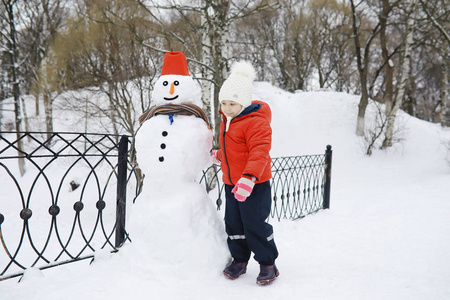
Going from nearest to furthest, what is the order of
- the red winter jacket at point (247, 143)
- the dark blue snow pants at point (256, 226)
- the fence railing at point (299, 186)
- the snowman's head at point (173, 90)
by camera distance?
the red winter jacket at point (247, 143) < the dark blue snow pants at point (256, 226) < the snowman's head at point (173, 90) < the fence railing at point (299, 186)

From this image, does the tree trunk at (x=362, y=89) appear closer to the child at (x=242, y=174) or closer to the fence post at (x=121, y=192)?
the child at (x=242, y=174)

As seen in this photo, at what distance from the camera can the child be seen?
1964 mm

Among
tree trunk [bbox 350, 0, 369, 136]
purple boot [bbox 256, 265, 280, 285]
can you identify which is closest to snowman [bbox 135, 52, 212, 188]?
purple boot [bbox 256, 265, 280, 285]

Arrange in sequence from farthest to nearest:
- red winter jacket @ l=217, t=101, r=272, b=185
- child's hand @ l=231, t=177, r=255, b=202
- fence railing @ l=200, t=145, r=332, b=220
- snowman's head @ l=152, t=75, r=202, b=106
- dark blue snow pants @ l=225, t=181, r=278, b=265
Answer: fence railing @ l=200, t=145, r=332, b=220 < snowman's head @ l=152, t=75, r=202, b=106 < dark blue snow pants @ l=225, t=181, r=278, b=265 < red winter jacket @ l=217, t=101, r=272, b=185 < child's hand @ l=231, t=177, r=255, b=202

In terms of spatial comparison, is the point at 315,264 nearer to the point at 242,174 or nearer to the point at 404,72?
the point at 242,174

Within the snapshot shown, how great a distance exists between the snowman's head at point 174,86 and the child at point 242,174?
30 cm

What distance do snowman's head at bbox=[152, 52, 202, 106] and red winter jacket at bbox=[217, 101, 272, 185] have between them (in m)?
0.39

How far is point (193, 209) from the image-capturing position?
6.77 ft

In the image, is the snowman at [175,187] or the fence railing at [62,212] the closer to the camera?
the snowman at [175,187]

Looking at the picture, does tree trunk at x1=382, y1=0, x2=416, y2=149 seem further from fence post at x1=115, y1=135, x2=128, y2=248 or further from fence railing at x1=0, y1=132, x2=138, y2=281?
fence post at x1=115, y1=135, x2=128, y2=248

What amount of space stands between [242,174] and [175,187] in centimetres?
53

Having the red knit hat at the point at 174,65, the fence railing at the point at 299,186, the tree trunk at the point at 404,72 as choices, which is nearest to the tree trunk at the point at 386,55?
the tree trunk at the point at 404,72

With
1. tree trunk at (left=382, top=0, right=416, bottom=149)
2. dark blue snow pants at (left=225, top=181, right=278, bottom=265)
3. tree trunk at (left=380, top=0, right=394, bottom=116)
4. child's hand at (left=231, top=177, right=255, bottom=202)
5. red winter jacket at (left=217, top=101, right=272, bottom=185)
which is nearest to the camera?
child's hand at (left=231, top=177, right=255, bottom=202)

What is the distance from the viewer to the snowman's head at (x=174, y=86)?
7.06 feet
